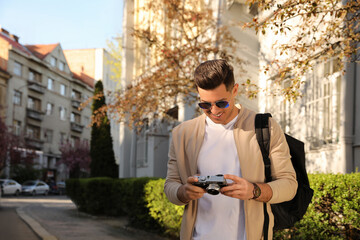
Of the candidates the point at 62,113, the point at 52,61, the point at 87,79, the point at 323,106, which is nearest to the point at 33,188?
the point at 62,113

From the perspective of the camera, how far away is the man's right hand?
2.46 m

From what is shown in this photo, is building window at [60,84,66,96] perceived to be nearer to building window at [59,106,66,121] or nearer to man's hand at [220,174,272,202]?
building window at [59,106,66,121]

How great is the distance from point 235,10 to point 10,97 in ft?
146

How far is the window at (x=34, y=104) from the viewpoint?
58.9 m

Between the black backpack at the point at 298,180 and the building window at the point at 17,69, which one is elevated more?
the building window at the point at 17,69

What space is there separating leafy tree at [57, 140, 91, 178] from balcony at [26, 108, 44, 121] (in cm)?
549

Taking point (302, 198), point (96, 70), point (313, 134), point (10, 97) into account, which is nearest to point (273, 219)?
point (302, 198)

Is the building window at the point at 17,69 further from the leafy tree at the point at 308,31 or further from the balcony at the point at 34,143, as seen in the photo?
the leafy tree at the point at 308,31

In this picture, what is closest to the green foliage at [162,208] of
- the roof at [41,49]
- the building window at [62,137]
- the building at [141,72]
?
the building at [141,72]

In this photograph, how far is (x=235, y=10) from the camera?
14086mm

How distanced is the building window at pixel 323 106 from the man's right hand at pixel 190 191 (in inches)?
278

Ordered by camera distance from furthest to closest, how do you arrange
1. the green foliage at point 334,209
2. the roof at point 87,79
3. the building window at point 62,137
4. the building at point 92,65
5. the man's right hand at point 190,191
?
the building at point 92,65 < the roof at point 87,79 < the building window at point 62,137 < the green foliage at point 334,209 < the man's right hand at point 190,191

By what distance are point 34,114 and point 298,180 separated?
192 ft

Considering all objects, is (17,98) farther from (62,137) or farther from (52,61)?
(62,137)
